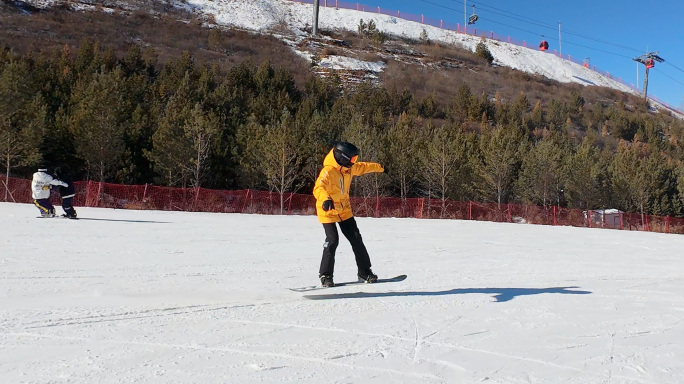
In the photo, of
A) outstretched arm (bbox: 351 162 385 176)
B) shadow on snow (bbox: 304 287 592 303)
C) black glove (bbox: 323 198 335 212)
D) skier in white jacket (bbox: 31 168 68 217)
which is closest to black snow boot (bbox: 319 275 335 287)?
shadow on snow (bbox: 304 287 592 303)

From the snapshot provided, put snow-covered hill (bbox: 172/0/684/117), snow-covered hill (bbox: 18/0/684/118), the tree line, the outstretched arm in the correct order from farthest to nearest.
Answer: snow-covered hill (bbox: 172/0/684/117)
snow-covered hill (bbox: 18/0/684/118)
the tree line
the outstretched arm

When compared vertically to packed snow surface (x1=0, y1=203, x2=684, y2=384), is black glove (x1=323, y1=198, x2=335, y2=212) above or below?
above

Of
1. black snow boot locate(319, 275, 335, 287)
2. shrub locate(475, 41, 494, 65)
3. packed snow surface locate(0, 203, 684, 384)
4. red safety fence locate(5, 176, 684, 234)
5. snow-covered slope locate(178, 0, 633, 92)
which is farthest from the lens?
shrub locate(475, 41, 494, 65)

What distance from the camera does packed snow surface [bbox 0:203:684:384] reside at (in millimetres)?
2727

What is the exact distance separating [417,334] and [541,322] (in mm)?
1202

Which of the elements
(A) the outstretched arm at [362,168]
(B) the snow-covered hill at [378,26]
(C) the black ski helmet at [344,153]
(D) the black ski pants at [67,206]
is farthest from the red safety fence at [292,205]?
(B) the snow-covered hill at [378,26]

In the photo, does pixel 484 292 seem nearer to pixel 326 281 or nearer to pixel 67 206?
pixel 326 281

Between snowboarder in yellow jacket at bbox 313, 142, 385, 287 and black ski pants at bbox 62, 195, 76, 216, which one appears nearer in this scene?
snowboarder in yellow jacket at bbox 313, 142, 385, 287

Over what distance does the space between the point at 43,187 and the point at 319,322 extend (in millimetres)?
11665

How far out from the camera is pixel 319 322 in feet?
12.1

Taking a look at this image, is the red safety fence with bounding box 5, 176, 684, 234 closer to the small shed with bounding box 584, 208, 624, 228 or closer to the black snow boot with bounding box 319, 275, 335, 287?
the small shed with bounding box 584, 208, 624, 228

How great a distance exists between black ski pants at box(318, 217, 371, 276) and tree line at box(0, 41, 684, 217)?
25.5m

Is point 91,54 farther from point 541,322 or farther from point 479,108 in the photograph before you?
point 541,322

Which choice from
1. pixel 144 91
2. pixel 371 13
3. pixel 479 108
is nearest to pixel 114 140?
pixel 144 91
